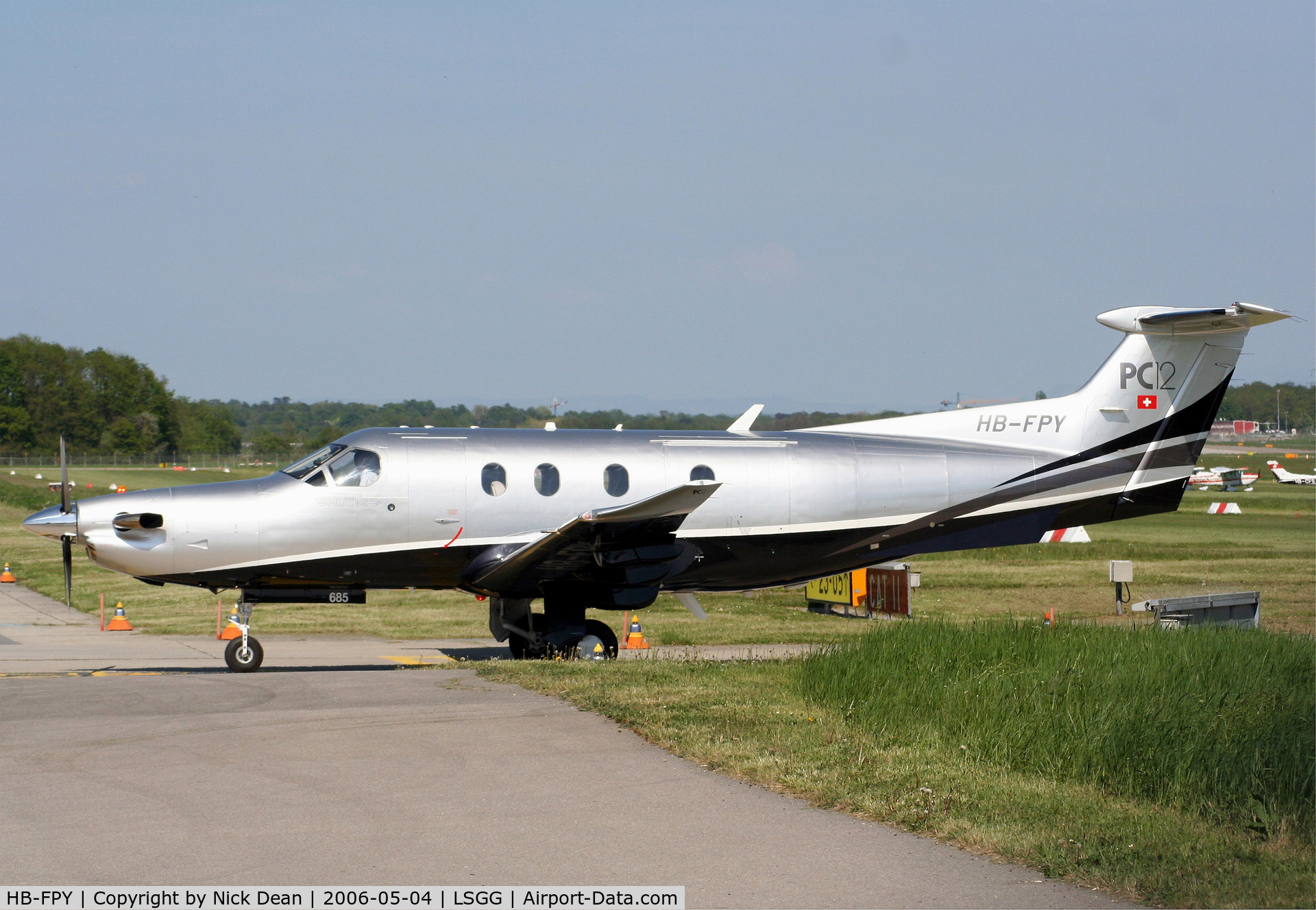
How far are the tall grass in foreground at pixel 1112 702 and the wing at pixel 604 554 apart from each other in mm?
2885

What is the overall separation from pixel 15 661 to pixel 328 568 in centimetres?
534

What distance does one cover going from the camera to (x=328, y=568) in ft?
49.9

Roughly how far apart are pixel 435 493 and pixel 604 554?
2290 mm

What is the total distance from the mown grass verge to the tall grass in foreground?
147mm

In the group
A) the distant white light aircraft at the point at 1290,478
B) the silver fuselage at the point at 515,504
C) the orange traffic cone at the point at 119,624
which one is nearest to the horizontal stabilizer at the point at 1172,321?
the silver fuselage at the point at 515,504

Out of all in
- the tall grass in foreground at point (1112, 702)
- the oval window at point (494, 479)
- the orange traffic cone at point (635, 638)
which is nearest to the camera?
the tall grass in foreground at point (1112, 702)

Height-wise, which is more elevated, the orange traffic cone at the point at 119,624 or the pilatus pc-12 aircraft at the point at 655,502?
the pilatus pc-12 aircraft at the point at 655,502

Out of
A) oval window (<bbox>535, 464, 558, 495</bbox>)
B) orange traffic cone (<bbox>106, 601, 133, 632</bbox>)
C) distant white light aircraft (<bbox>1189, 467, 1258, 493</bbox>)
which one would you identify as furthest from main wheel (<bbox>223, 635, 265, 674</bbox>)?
distant white light aircraft (<bbox>1189, 467, 1258, 493</bbox>)

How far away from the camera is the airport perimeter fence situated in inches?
3327

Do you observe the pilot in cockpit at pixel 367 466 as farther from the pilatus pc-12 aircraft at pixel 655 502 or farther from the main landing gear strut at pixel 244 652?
the main landing gear strut at pixel 244 652

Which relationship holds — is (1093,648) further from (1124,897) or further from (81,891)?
(81,891)

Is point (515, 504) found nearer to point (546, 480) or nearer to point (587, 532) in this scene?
point (546, 480)

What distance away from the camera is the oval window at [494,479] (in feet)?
50.7

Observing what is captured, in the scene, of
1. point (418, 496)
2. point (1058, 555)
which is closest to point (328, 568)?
point (418, 496)
